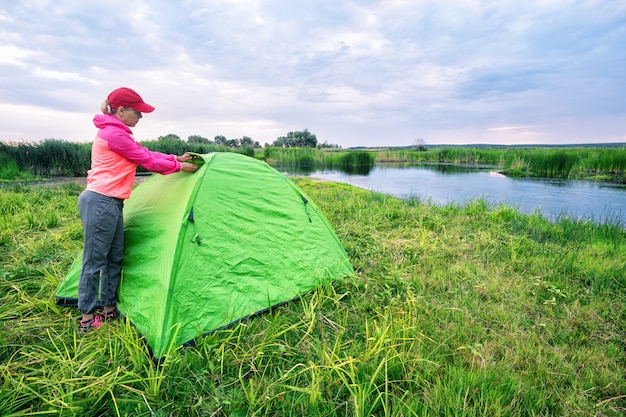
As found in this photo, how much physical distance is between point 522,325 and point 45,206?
7941 millimetres

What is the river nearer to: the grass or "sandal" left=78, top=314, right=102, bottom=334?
the grass

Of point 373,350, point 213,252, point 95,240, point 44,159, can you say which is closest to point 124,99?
point 95,240

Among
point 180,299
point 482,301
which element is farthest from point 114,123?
point 482,301

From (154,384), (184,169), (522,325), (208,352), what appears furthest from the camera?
(184,169)

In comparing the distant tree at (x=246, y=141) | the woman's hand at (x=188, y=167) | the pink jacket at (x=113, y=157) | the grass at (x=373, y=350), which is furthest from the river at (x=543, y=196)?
the distant tree at (x=246, y=141)

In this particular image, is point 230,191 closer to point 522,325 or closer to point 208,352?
point 208,352

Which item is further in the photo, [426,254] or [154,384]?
[426,254]

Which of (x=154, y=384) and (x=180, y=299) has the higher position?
(x=180, y=299)

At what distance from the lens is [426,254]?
4062 mm

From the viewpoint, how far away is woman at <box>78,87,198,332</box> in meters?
2.35

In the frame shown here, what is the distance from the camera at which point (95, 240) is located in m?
2.37

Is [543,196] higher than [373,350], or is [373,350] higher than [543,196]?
[543,196]

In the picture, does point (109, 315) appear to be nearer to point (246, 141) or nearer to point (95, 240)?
point (95, 240)

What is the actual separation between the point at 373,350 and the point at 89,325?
225cm
